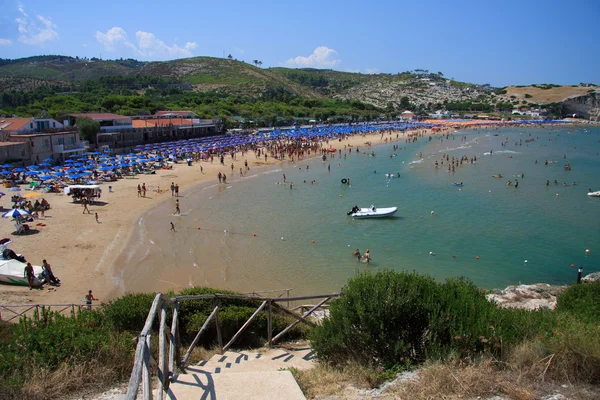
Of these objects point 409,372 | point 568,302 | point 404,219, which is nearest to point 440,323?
point 409,372

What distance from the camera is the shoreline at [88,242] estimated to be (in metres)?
14.3

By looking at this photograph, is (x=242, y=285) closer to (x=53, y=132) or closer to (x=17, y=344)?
(x=17, y=344)

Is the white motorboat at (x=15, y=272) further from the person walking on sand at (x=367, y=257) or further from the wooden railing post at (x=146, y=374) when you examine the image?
the wooden railing post at (x=146, y=374)

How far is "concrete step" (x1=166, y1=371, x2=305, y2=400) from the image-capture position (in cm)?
488

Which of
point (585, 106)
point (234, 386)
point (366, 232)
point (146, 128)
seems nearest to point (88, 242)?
point (366, 232)

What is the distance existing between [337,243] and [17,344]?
16.2m

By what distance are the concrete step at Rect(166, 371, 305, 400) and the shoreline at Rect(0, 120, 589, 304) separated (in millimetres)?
10149

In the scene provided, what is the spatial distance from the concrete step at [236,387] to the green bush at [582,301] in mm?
7056

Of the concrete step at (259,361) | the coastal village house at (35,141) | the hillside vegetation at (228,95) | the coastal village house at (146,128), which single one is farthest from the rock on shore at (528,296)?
the hillside vegetation at (228,95)

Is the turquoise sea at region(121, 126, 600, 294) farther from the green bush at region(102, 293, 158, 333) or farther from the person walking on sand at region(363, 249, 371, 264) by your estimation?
the green bush at region(102, 293, 158, 333)

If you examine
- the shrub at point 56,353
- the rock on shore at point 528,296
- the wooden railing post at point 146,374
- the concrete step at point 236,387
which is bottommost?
the rock on shore at point 528,296

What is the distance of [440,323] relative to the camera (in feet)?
20.6

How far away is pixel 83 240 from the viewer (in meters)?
19.7

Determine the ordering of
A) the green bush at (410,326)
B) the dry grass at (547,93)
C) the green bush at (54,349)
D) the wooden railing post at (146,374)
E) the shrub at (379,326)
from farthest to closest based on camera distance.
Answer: the dry grass at (547,93) < the shrub at (379,326) < the green bush at (410,326) < the green bush at (54,349) < the wooden railing post at (146,374)
